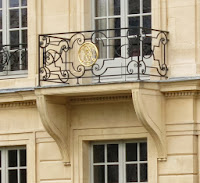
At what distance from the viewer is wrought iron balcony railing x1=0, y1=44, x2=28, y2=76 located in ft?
86.2

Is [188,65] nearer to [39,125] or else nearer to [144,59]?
[144,59]

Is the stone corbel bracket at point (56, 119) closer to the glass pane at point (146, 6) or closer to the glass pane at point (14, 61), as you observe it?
the glass pane at point (14, 61)

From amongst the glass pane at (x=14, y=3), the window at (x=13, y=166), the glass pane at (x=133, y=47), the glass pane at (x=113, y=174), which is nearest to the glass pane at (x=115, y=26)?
the glass pane at (x=133, y=47)

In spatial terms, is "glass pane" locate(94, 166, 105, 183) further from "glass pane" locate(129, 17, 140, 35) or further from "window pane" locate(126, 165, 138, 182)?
"glass pane" locate(129, 17, 140, 35)

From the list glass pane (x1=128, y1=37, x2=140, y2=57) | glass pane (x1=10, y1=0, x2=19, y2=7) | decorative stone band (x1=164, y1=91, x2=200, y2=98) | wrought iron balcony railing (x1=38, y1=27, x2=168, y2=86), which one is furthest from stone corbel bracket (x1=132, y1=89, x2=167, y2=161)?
glass pane (x1=10, y1=0, x2=19, y2=7)

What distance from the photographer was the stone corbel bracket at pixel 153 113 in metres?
23.7

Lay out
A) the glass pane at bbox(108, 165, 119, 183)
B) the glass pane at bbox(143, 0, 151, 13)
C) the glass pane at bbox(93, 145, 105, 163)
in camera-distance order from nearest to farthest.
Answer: the glass pane at bbox(143, 0, 151, 13) < the glass pane at bbox(108, 165, 119, 183) < the glass pane at bbox(93, 145, 105, 163)

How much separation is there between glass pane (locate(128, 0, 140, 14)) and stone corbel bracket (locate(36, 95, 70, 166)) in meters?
2.02

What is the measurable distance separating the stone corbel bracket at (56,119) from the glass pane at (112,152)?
74cm

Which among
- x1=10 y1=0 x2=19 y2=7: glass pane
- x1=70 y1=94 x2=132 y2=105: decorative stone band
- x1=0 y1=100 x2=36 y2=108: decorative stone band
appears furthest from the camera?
x1=10 y1=0 x2=19 y2=7: glass pane

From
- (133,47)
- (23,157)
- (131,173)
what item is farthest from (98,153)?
(133,47)

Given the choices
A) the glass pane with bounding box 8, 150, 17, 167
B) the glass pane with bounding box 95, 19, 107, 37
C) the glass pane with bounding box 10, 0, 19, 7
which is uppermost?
the glass pane with bounding box 10, 0, 19, 7

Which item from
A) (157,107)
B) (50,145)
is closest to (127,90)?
(157,107)

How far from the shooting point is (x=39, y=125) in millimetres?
25719
